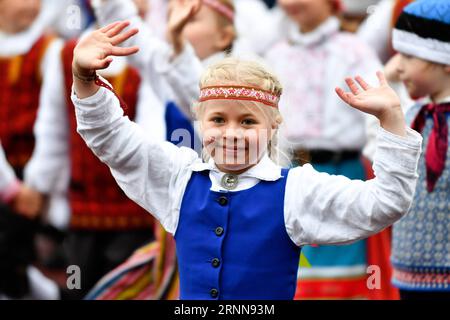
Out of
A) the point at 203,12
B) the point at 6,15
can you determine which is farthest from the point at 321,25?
the point at 6,15

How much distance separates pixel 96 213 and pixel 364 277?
134 centimetres

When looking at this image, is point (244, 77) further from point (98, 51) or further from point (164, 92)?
point (164, 92)

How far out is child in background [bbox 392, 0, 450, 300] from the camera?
4129 mm

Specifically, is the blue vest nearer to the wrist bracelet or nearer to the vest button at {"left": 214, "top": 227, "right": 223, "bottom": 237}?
the vest button at {"left": 214, "top": 227, "right": 223, "bottom": 237}

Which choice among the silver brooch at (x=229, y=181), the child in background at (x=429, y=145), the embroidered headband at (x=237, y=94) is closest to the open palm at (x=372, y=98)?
the embroidered headband at (x=237, y=94)

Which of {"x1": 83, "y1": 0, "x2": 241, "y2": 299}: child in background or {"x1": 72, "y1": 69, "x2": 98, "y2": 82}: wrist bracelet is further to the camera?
{"x1": 83, "y1": 0, "x2": 241, "y2": 299}: child in background

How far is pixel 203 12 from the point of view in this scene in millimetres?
5062

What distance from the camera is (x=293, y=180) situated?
10.9ft

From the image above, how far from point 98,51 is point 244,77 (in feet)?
1.45

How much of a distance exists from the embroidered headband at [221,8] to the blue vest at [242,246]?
6.24ft

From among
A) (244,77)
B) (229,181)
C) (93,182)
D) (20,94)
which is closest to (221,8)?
(93,182)

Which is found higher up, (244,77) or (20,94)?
(244,77)

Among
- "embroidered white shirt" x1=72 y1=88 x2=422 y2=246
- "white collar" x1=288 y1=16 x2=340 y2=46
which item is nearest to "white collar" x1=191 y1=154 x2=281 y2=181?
"embroidered white shirt" x1=72 y1=88 x2=422 y2=246
